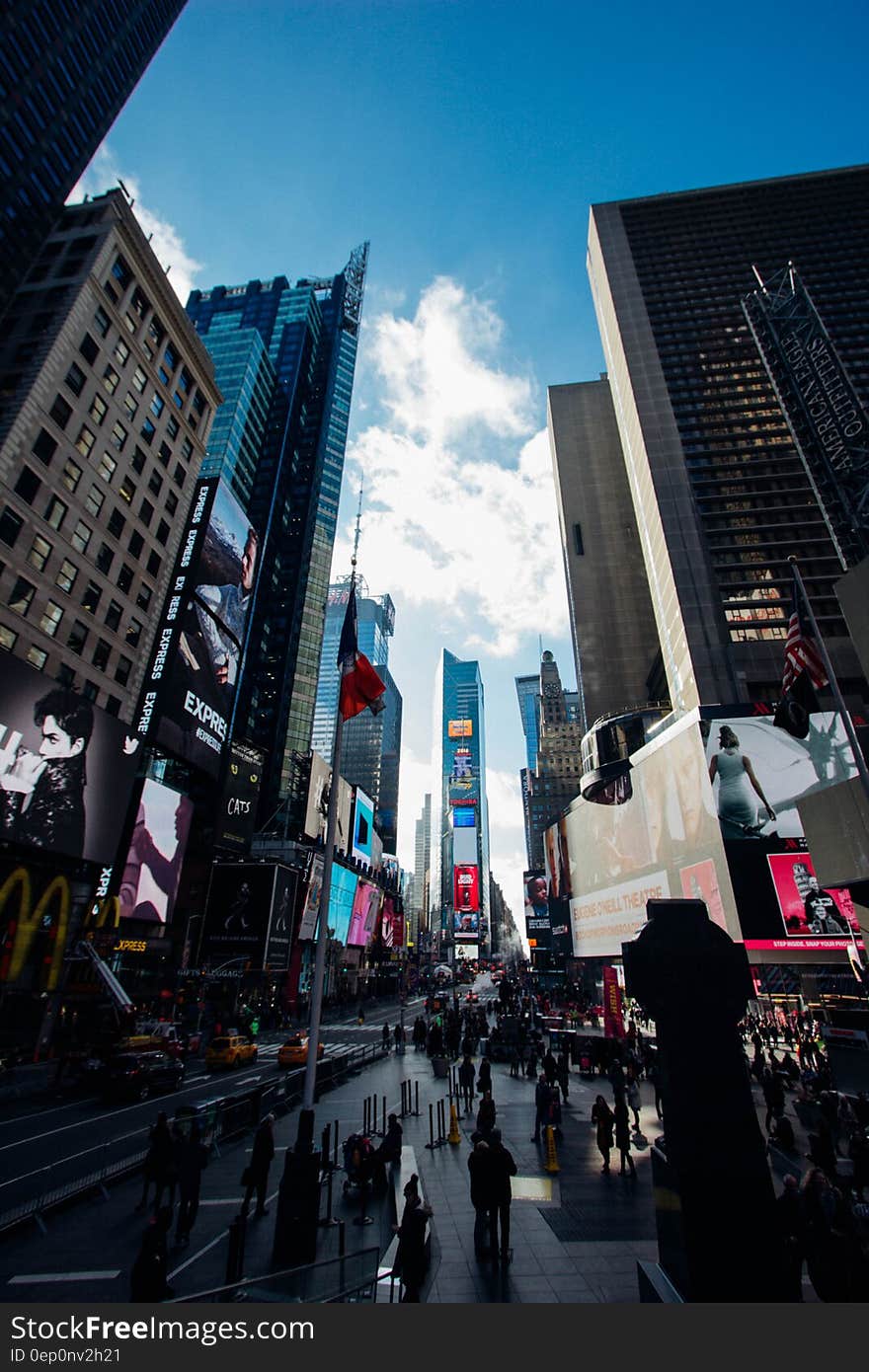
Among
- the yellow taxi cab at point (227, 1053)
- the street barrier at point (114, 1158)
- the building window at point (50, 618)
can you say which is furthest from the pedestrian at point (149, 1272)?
the building window at point (50, 618)

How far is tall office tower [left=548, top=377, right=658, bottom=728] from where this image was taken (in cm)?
9988

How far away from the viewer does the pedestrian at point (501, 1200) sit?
8711 millimetres

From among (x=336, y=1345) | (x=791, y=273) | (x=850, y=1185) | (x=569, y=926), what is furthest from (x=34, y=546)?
(x=569, y=926)

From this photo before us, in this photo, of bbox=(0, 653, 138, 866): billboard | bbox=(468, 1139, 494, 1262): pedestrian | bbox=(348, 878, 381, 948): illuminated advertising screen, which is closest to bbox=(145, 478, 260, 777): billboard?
bbox=(0, 653, 138, 866): billboard

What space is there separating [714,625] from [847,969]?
32.6 m

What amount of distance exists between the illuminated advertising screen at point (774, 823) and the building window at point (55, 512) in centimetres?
5163

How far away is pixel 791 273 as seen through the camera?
117ft

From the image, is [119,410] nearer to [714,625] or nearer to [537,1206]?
[537,1206]

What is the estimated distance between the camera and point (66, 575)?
39781mm

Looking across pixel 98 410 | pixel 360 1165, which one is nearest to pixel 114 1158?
pixel 360 1165

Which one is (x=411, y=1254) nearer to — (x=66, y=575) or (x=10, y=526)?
(x=10, y=526)

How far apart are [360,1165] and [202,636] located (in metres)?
43.5

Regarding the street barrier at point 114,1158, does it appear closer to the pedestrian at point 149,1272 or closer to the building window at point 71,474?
the pedestrian at point 149,1272

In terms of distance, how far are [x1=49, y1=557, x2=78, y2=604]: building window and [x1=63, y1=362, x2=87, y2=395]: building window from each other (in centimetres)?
1280
